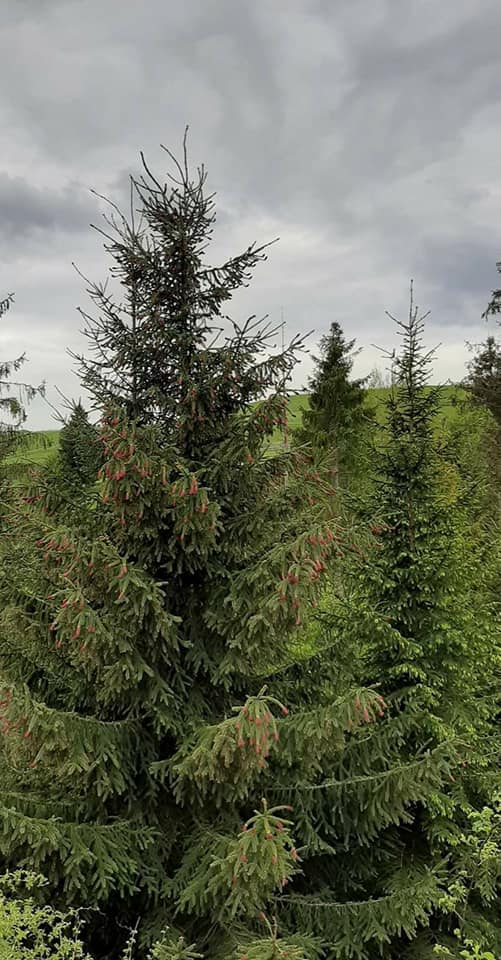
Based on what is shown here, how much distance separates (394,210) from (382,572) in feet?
42.6

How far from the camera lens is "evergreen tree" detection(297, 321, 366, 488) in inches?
960

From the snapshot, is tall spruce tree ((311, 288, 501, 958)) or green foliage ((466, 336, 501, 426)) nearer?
tall spruce tree ((311, 288, 501, 958))

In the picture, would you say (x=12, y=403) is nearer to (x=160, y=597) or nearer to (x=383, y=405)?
(x=383, y=405)

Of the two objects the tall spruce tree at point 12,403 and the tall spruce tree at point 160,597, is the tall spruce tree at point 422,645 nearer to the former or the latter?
the tall spruce tree at point 160,597

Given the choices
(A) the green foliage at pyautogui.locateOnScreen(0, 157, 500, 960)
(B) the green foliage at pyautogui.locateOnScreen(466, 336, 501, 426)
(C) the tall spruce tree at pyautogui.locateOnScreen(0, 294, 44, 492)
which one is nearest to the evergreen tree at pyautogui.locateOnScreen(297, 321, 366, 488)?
(B) the green foliage at pyautogui.locateOnScreen(466, 336, 501, 426)

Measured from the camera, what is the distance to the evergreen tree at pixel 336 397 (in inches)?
960

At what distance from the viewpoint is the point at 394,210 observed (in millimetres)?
15891

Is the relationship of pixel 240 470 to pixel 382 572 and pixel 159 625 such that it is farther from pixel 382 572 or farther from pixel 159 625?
pixel 382 572

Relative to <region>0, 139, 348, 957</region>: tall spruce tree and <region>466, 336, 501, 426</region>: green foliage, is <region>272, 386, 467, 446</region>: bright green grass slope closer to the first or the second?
<region>0, 139, 348, 957</region>: tall spruce tree

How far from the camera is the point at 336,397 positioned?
967 inches

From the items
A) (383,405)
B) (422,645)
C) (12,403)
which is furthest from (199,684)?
(12,403)

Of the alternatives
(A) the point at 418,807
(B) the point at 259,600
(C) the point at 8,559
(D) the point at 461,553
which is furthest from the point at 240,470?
(A) the point at 418,807

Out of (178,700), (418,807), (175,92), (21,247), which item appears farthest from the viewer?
(21,247)

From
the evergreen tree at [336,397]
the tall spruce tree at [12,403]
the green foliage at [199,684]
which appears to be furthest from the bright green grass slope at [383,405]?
the tall spruce tree at [12,403]
